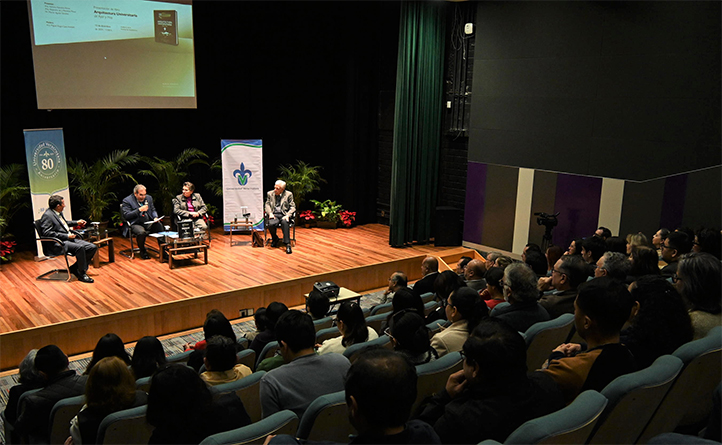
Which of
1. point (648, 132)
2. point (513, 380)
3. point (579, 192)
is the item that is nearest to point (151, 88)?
point (579, 192)

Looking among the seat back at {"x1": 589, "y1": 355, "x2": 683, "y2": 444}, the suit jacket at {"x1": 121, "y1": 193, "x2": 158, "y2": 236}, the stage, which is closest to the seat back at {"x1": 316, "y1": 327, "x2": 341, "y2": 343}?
the seat back at {"x1": 589, "y1": 355, "x2": 683, "y2": 444}

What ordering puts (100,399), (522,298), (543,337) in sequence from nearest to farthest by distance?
(100,399) < (543,337) < (522,298)

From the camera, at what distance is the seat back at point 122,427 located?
91.7 inches

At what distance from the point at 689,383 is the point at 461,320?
1.18 meters

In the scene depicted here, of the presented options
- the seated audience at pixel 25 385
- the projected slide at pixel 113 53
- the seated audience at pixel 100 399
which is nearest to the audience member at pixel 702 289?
the seated audience at pixel 100 399

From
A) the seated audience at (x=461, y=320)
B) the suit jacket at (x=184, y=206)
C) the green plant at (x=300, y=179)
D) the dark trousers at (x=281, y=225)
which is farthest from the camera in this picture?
the green plant at (x=300, y=179)

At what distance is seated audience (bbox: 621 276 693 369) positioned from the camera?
2430 millimetres

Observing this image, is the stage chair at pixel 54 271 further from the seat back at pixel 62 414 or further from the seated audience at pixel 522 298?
the seated audience at pixel 522 298

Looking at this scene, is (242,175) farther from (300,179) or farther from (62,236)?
(62,236)

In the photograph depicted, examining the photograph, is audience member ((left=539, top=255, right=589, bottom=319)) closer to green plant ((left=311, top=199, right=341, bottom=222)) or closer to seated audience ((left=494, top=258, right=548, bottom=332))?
seated audience ((left=494, top=258, right=548, bottom=332))

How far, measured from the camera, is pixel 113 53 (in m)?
7.82

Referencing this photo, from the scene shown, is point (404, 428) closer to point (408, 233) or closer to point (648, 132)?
point (648, 132)

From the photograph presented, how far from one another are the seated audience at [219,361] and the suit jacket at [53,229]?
4697 millimetres

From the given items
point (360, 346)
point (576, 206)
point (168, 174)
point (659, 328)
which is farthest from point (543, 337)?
point (168, 174)
